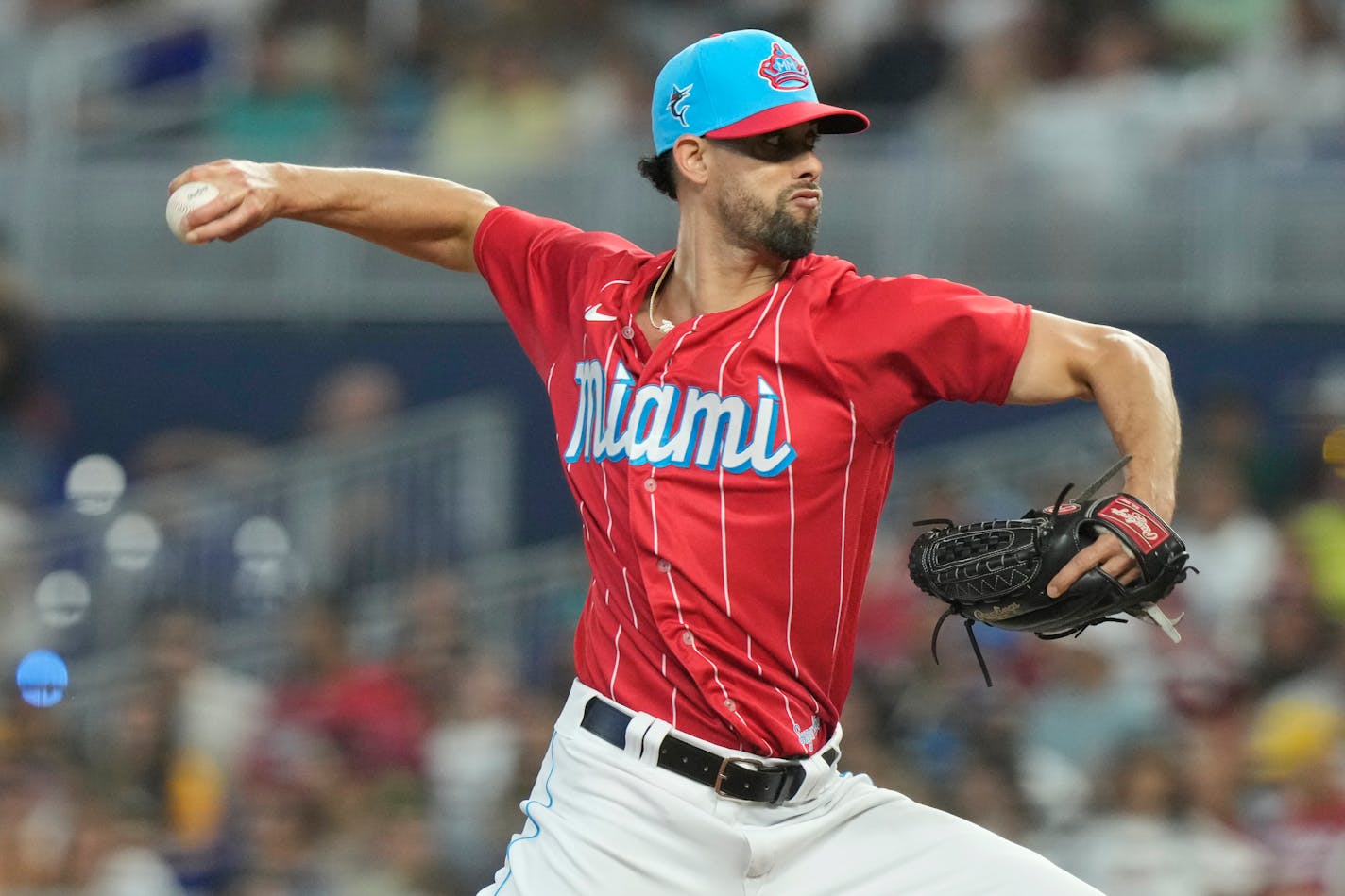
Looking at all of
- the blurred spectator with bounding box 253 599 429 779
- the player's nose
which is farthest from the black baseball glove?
the blurred spectator with bounding box 253 599 429 779

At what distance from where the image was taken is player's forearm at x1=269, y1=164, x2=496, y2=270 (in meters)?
4.80

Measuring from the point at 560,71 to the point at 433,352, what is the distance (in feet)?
6.10

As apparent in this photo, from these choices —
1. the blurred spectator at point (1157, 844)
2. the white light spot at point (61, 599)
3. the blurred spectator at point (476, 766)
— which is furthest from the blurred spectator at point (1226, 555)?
the white light spot at point (61, 599)

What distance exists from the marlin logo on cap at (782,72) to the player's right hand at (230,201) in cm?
120

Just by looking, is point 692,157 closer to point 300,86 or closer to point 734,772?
point 734,772

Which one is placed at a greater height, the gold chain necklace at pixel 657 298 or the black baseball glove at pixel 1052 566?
the gold chain necklace at pixel 657 298

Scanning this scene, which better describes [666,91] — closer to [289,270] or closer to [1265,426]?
[1265,426]

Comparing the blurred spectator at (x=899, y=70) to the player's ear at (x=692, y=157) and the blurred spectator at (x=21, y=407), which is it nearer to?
the blurred spectator at (x=21, y=407)

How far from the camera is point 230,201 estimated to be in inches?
180

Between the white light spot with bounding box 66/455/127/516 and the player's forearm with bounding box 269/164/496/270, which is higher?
the player's forearm with bounding box 269/164/496/270

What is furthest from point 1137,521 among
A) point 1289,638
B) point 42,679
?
point 42,679

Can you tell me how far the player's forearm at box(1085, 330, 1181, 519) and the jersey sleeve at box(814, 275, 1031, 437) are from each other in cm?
19

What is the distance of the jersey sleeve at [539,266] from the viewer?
480 cm

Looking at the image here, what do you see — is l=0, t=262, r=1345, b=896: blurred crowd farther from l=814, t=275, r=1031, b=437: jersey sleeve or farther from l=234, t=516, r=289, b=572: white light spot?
l=814, t=275, r=1031, b=437: jersey sleeve
